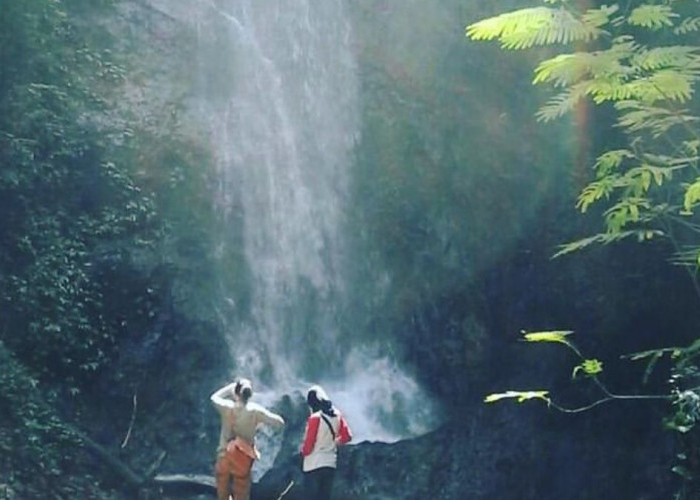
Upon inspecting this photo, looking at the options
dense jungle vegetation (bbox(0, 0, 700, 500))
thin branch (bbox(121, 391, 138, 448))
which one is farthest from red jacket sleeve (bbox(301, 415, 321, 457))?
thin branch (bbox(121, 391, 138, 448))

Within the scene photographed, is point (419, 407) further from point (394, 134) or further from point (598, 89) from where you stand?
point (598, 89)

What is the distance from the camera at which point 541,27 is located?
4938mm

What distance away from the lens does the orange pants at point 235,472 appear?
25.1 feet

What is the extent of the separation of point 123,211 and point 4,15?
2778mm

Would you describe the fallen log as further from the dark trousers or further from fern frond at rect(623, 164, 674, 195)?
fern frond at rect(623, 164, 674, 195)

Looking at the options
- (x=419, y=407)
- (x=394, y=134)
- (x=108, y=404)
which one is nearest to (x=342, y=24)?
(x=394, y=134)

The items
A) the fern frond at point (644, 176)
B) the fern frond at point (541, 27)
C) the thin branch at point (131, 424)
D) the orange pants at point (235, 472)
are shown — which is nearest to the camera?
the fern frond at point (541, 27)

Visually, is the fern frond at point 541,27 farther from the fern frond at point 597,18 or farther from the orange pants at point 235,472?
the orange pants at point 235,472

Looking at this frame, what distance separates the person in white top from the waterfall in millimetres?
4313

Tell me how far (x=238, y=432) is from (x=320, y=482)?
2.42 ft

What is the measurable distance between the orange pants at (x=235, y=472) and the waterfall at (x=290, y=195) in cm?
428

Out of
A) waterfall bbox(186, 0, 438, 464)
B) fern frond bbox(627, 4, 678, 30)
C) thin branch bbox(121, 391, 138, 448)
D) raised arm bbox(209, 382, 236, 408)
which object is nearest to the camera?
fern frond bbox(627, 4, 678, 30)

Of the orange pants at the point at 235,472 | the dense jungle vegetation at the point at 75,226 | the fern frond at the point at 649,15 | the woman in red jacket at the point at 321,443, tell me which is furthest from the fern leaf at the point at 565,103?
the dense jungle vegetation at the point at 75,226

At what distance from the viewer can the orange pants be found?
7664 millimetres
